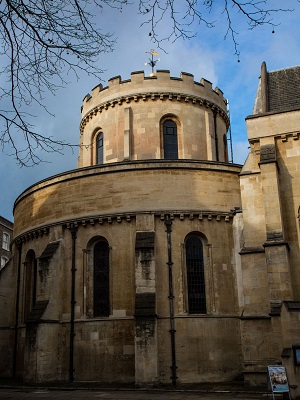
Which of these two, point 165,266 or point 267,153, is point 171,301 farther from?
point 267,153

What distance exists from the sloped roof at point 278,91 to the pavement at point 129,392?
34.3ft

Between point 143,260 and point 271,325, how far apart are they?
18.2 feet

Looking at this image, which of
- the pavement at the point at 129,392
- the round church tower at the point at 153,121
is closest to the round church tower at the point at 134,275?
the pavement at the point at 129,392

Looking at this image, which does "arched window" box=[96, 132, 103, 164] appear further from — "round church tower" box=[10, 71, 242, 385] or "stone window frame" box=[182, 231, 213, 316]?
"stone window frame" box=[182, 231, 213, 316]

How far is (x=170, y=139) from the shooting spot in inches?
1077

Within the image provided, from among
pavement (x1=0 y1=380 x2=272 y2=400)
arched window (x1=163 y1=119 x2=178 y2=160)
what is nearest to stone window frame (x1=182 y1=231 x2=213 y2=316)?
pavement (x1=0 y1=380 x2=272 y2=400)

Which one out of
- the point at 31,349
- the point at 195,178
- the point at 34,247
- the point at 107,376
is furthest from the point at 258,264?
the point at 34,247

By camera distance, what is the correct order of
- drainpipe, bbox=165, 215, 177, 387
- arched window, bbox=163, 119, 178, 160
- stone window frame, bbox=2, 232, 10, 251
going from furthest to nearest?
stone window frame, bbox=2, 232, 10, 251 → arched window, bbox=163, 119, 178, 160 → drainpipe, bbox=165, 215, 177, 387

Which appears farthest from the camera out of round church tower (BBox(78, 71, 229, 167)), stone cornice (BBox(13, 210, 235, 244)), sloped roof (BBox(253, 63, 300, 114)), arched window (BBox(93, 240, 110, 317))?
round church tower (BBox(78, 71, 229, 167))

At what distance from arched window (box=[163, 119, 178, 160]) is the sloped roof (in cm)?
630

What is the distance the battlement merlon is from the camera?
89.9 ft

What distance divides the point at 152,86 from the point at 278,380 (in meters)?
18.7

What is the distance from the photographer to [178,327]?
1917 cm

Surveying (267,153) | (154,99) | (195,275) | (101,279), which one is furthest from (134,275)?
(154,99)
